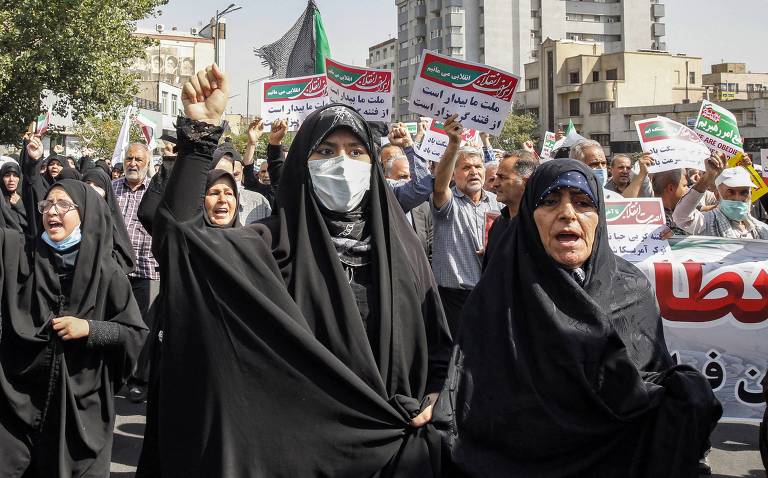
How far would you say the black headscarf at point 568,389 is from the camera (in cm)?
251

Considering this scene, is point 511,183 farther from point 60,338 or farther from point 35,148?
point 35,148

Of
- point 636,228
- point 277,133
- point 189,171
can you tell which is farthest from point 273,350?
point 277,133

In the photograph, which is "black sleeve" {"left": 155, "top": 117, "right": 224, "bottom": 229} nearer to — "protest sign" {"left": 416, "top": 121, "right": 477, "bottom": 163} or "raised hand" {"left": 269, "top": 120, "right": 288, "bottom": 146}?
"raised hand" {"left": 269, "top": 120, "right": 288, "bottom": 146}

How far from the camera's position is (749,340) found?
16.5ft

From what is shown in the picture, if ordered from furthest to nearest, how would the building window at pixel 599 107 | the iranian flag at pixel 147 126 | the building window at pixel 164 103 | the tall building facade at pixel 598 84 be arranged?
the tall building facade at pixel 598 84 → the building window at pixel 599 107 → the building window at pixel 164 103 → the iranian flag at pixel 147 126

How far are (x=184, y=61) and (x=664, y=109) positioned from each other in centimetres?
4213

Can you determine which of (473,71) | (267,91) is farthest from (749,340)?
(267,91)

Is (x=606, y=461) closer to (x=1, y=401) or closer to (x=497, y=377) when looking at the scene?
(x=497, y=377)

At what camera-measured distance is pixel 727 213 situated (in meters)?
6.11

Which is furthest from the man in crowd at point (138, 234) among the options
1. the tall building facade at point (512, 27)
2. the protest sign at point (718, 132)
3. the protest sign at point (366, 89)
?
the tall building facade at point (512, 27)

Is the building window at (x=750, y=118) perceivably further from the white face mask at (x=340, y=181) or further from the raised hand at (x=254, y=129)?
the white face mask at (x=340, y=181)

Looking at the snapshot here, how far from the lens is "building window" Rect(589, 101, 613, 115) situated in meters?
72.1

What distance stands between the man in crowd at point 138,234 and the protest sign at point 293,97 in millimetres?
1282

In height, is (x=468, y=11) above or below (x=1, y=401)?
above
